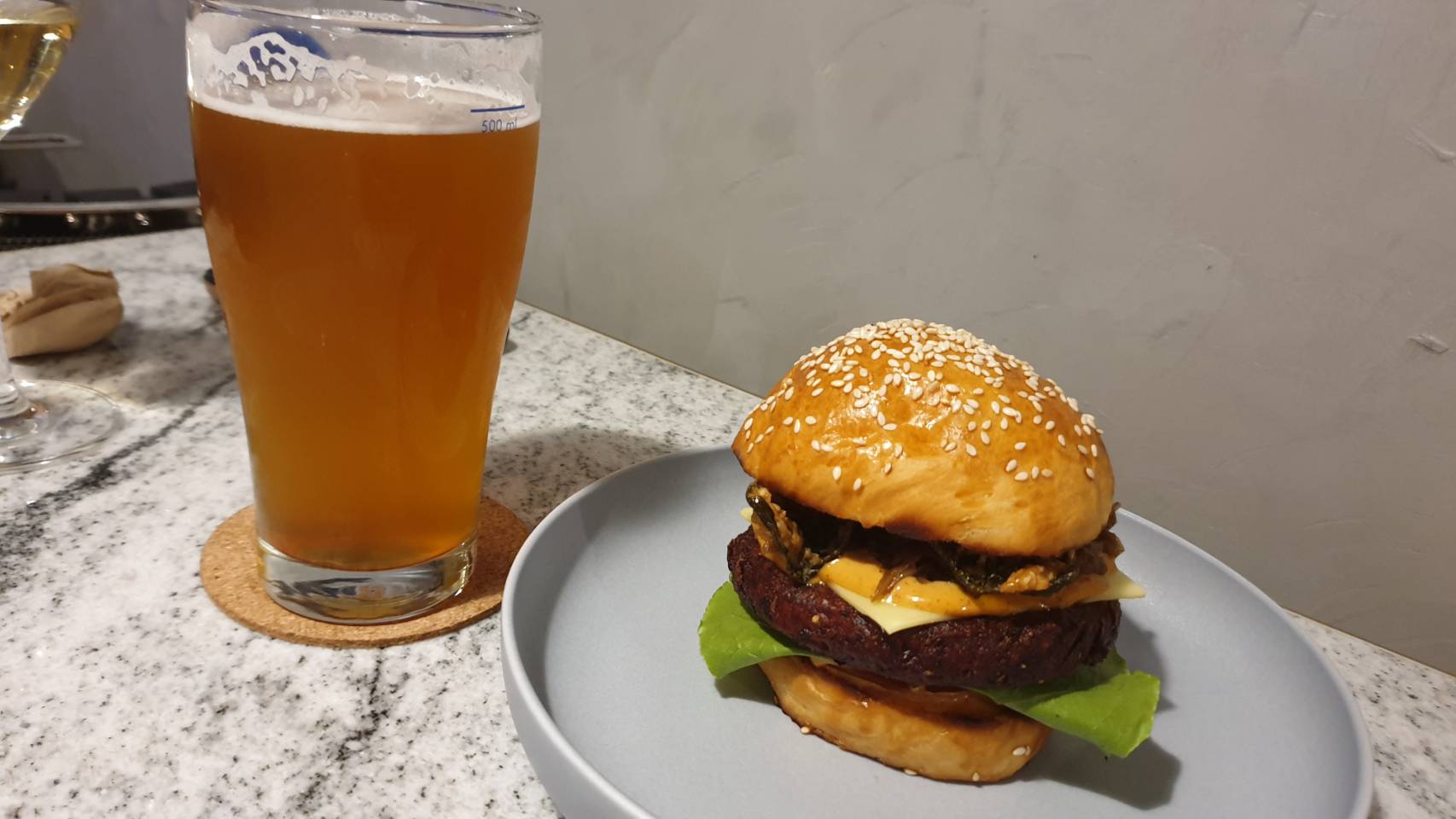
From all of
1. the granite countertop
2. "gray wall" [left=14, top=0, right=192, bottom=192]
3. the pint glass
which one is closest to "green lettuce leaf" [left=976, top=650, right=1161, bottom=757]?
the granite countertop

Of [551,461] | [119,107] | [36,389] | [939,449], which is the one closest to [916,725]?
[939,449]

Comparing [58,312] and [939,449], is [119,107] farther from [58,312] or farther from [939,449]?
[939,449]

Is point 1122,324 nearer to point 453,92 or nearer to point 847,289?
point 847,289

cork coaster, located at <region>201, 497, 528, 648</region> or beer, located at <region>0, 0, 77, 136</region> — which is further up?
beer, located at <region>0, 0, 77, 136</region>

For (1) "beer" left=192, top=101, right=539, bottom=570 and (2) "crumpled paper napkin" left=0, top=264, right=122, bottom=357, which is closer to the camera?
(1) "beer" left=192, top=101, right=539, bottom=570

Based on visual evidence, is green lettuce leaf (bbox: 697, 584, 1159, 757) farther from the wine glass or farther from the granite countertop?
the wine glass

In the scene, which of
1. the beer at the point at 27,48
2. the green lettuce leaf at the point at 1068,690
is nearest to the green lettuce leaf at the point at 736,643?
the green lettuce leaf at the point at 1068,690

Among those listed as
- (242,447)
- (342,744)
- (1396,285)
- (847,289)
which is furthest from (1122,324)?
(242,447)
